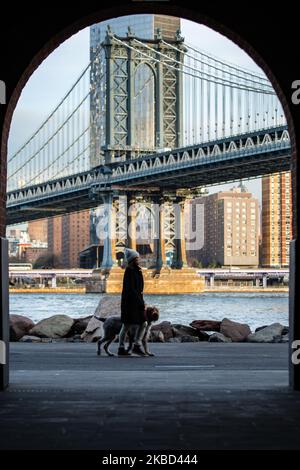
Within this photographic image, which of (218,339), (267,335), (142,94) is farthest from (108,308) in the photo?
(142,94)

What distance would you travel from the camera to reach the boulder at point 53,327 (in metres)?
17.5

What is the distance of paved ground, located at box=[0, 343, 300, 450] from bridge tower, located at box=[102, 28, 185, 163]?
81800mm

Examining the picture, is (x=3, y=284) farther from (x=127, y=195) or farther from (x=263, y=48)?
(x=127, y=195)

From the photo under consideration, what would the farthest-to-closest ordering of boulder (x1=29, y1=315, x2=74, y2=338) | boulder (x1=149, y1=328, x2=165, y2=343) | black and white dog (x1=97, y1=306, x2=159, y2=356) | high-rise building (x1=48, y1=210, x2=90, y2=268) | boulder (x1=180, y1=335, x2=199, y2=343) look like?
high-rise building (x1=48, y1=210, x2=90, y2=268) → boulder (x1=29, y1=315, x2=74, y2=338) → boulder (x1=180, y1=335, x2=199, y2=343) → boulder (x1=149, y1=328, x2=165, y2=343) → black and white dog (x1=97, y1=306, x2=159, y2=356)

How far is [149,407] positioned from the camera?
609cm

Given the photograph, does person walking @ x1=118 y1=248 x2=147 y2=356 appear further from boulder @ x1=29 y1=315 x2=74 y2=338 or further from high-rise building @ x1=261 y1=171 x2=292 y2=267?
high-rise building @ x1=261 y1=171 x2=292 y2=267

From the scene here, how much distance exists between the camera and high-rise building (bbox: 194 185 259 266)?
14575 centimetres

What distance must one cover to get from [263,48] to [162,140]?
276 feet

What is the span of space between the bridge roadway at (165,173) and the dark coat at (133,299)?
5065cm

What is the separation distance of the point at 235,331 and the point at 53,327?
3290 mm

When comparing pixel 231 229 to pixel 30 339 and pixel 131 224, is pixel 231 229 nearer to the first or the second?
pixel 131 224

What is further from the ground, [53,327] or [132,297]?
[132,297]

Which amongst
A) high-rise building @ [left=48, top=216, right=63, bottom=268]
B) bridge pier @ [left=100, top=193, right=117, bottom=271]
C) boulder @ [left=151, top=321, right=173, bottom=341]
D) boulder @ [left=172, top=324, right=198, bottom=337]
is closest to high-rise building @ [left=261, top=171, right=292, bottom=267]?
high-rise building @ [left=48, top=216, right=63, bottom=268]

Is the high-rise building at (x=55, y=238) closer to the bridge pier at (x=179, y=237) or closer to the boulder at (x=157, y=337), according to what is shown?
the bridge pier at (x=179, y=237)
